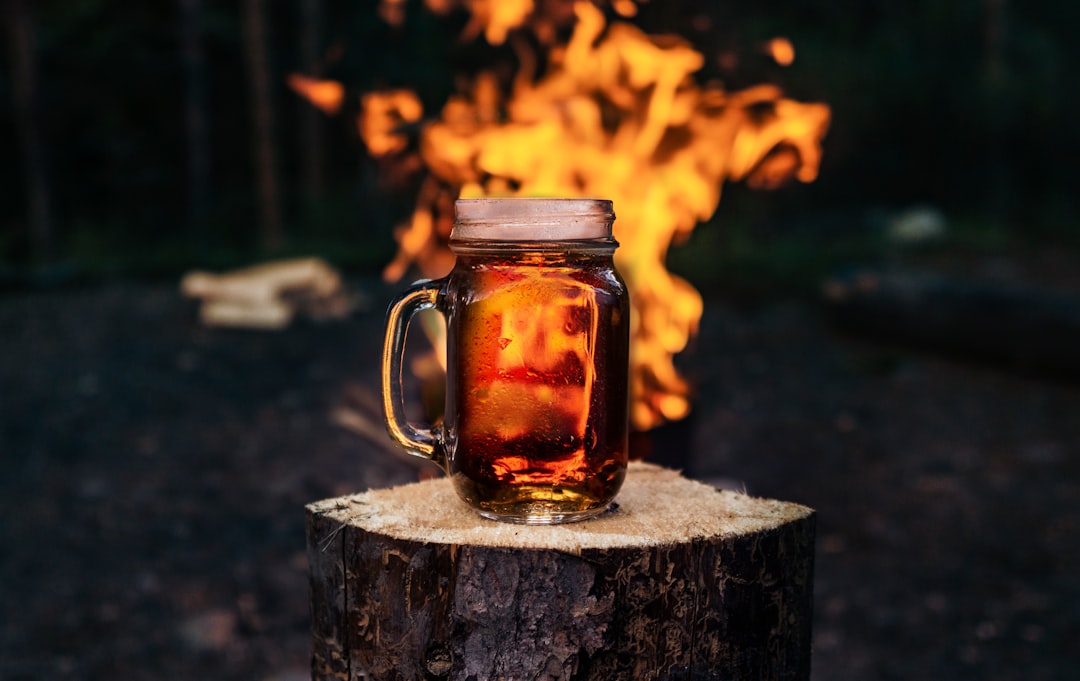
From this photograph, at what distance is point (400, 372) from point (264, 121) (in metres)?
12.9

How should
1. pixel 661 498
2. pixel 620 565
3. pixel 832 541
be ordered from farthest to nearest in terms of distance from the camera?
pixel 832 541 < pixel 661 498 < pixel 620 565

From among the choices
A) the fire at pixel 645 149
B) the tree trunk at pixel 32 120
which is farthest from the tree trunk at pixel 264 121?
the fire at pixel 645 149

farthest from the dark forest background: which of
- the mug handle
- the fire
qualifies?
the mug handle

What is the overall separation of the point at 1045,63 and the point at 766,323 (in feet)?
54.2

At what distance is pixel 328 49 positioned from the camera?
16172mm

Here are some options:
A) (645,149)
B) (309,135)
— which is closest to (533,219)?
(645,149)

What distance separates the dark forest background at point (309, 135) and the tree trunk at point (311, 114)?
1.6 inches

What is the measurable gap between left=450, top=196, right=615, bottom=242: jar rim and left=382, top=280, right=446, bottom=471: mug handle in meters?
0.16

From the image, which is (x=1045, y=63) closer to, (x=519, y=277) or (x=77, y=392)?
(x=77, y=392)

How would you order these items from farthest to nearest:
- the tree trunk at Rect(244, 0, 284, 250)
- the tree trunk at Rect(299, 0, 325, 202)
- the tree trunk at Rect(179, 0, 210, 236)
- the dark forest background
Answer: the tree trunk at Rect(179, 0, 210, 236) < the tree trunk at Rect(299, 0, 325, 202) < the dark forest background < the tree trunk at Rect(244, 0, 284, 250)

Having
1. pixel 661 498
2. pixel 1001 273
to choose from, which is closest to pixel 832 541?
pixel 661 498

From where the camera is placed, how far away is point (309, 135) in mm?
16281

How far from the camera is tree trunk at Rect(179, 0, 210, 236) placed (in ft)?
51.9

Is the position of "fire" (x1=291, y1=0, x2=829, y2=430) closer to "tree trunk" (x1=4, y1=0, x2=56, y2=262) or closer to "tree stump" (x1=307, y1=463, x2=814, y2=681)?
"tree stump" (x1=307, y1=463, x2=814, y2=681)
